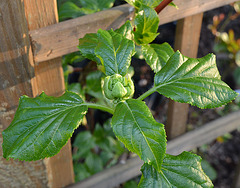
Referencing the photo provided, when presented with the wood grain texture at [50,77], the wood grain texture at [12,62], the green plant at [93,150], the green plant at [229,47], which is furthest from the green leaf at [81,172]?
the green plant at [229,47]

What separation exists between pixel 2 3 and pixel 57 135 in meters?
0.37

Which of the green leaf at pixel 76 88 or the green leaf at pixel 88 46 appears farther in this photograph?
the green leaf at pixel 76 88

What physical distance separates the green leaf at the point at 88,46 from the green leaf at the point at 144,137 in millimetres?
276

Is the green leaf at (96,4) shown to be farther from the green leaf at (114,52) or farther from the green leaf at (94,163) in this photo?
the green leaf at (94,163)

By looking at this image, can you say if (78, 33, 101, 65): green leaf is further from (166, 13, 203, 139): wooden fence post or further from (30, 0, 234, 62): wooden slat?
(166, 13, 203, 139): wooden fence post

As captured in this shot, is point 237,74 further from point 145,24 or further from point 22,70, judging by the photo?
point 22,70

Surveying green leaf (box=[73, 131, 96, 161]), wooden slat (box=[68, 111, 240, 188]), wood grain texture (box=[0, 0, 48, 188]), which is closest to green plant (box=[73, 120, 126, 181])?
green leaf (box=[73, 131, 96, 161])

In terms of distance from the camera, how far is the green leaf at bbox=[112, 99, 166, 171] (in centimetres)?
66

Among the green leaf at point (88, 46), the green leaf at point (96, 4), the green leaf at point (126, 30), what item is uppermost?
the green leaf at point (96, 4)

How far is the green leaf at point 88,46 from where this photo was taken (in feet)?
2.88

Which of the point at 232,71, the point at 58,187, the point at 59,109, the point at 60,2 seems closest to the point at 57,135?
the point at 59,109

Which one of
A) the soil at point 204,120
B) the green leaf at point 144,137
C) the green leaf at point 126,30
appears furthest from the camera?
the soil at point 204,120

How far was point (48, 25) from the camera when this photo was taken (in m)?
0.92

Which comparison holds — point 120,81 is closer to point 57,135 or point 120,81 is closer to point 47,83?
point 57,135
